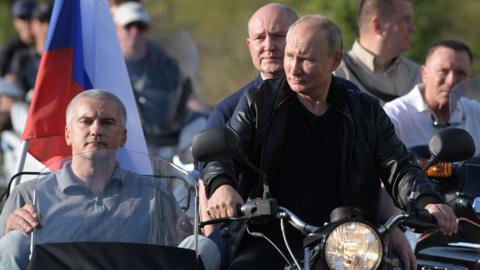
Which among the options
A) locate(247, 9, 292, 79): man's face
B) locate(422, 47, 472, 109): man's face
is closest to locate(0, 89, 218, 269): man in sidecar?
locate(247, 9, 292, 79): man's face

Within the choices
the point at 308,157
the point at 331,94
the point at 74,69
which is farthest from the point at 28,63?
the point at 308,157

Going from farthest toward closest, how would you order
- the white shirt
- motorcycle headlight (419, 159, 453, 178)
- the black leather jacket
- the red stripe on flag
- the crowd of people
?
1. the white shirt
2. the red stripe on flag
3. motorcycle headlight (419, 159, 453, 178)
4. the black leather jacket
5. the crowd of people

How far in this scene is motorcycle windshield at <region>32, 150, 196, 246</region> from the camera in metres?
5.89

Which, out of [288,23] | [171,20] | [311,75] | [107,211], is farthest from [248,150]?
[171,20]

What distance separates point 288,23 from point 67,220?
2915mm

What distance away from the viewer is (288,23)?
845cm

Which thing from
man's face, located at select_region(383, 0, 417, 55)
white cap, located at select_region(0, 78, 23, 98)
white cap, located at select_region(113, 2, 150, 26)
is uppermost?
white cap, located at select_region(113, 2, 150, 26)

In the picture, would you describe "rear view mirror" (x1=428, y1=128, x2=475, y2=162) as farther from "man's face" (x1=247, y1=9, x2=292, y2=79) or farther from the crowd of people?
"man's face" (x1=247, y1=9, x2=292, y2=79)

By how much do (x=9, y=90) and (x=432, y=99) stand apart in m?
9.54

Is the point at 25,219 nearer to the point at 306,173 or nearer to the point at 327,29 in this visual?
the point at 306,173

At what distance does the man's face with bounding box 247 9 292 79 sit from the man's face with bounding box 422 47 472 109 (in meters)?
1.26

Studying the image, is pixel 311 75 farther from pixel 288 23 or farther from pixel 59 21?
pixel 59 21

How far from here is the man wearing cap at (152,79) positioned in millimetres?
14961

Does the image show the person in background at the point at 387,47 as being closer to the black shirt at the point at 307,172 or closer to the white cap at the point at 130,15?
the black shirt at the point at 307,172
